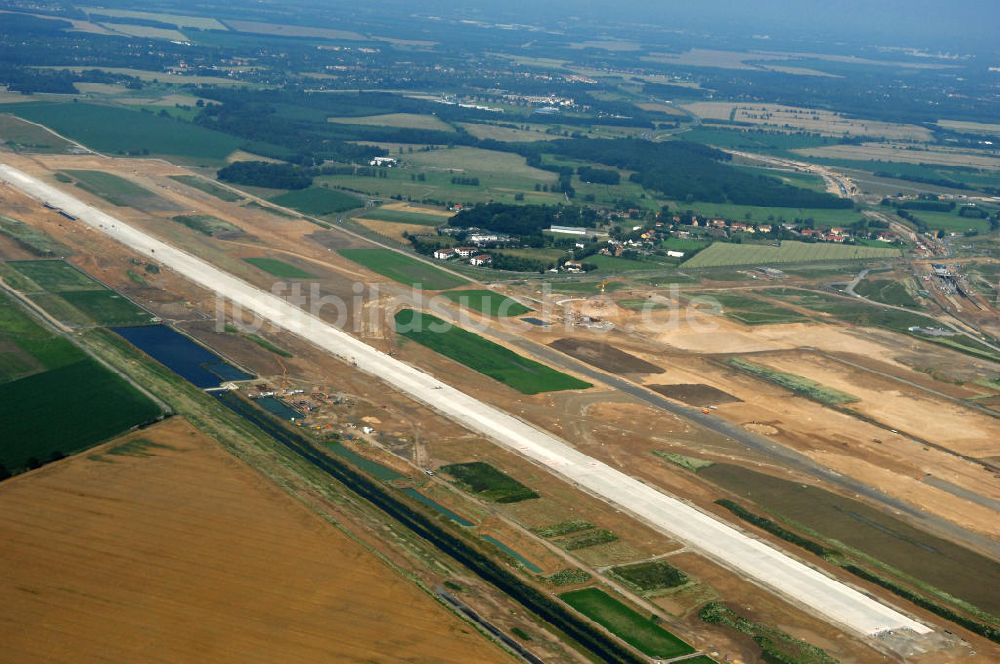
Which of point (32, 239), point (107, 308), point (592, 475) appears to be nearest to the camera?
point (592, 475)

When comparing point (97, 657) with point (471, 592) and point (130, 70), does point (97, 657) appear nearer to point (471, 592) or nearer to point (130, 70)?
point (471, 592)

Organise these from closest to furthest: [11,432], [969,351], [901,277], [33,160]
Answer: [11,432], [969,351], [901,277], [33,160]

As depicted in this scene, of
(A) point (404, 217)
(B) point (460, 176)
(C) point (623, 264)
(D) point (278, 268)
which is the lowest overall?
(C) point (623, 264)

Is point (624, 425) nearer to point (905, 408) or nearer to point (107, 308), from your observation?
point (905, 408)

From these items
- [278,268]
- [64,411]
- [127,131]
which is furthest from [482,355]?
[127,131]

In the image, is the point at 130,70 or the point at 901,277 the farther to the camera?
the point at 130,70

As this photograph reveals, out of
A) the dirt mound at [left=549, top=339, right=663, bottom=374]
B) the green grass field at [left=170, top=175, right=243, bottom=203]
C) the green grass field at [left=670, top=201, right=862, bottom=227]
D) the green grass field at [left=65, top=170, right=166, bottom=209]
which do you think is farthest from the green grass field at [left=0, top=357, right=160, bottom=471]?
the green grass field at [left=670, top=201, right=862, bottom=227]


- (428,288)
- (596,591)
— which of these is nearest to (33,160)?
(428,288)
